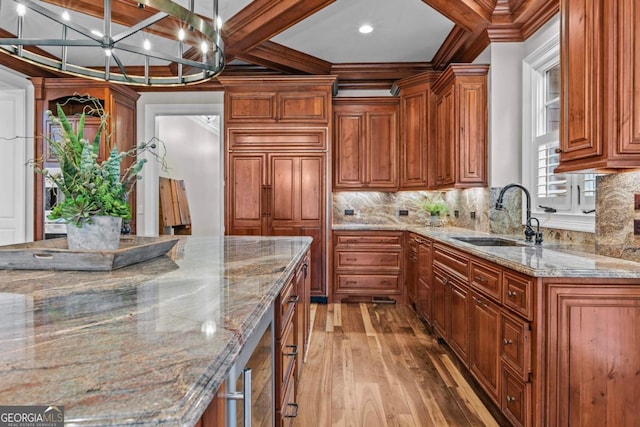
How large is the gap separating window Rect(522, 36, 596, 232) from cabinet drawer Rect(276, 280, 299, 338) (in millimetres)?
2061

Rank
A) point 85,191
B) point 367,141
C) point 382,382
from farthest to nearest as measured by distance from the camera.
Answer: point 367,141 → point 382,382 → point 85,191

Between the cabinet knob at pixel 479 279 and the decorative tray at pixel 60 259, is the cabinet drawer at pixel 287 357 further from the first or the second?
the cabinet knob at pixel 479 279

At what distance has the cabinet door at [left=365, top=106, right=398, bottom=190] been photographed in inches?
196

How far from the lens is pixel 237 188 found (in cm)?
463

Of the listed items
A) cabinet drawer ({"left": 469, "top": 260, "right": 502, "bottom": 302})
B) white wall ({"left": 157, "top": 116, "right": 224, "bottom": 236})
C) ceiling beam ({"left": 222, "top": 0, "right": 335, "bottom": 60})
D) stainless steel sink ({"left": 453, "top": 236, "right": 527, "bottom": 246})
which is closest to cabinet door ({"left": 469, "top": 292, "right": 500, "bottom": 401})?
cabinet drawer ({"left": 469, "top": 260, "right": 502, "bottom": 302})

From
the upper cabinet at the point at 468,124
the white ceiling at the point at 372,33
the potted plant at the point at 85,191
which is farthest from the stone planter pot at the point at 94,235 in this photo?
the upper cabinet at the point at 468,124

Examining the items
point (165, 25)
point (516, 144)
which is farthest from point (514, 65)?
point (165, 25)

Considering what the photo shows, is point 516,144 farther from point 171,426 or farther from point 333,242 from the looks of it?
point 171,426

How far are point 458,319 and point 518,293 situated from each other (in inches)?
36.7

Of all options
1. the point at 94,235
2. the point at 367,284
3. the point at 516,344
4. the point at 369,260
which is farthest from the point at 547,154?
the point at 94,235

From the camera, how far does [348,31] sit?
13.1 ft

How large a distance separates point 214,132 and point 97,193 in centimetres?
776

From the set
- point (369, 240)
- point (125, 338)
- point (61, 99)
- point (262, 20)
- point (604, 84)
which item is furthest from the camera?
point (61, 99)

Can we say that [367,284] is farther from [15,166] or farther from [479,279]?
[15,166]
